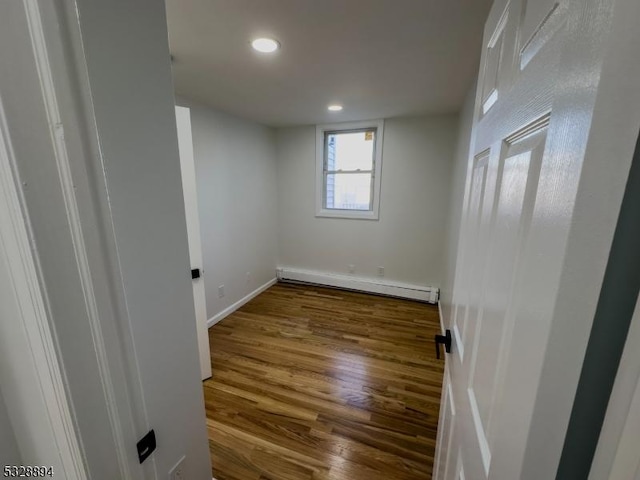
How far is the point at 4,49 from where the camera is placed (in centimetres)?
35

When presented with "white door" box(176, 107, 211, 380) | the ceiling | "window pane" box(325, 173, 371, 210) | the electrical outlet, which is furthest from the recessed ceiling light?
"window pane" box(325, 173, 371, 210)

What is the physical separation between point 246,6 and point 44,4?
109 cm

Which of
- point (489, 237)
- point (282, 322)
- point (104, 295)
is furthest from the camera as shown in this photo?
point (282, 322)

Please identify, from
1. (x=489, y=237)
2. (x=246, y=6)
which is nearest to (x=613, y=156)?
(x=489, y=237)

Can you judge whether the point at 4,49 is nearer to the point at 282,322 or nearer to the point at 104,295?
the point at 104,295

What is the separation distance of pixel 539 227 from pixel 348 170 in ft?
11.4

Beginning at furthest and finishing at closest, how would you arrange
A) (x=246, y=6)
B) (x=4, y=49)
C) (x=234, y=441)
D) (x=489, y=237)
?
1. (x=234, y=441)
2. (x=246, y=6)
3. (x=489, y=237)
4. (x=4, y=49)

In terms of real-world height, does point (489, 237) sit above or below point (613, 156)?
below

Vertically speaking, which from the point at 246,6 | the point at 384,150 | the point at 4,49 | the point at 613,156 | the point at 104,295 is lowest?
the point at 104,295

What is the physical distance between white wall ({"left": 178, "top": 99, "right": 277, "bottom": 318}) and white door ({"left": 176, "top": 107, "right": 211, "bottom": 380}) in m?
0.82

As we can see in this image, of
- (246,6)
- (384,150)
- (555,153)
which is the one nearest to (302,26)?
(246,6)

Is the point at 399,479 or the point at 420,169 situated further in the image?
the point at 420,169

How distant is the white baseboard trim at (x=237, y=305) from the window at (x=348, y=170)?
1331mm

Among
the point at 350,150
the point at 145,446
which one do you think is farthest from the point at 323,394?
the point at 350,150
